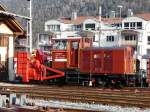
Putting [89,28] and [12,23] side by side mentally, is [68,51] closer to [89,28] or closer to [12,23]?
[12,23]

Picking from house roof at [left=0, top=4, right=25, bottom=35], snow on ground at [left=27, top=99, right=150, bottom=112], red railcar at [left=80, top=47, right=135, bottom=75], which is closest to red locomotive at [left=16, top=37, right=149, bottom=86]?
red railcar at [left=80, top=47, right=135, bottom=75]

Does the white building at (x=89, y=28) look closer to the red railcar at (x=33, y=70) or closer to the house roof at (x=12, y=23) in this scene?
the house roof at (x=12, y=23)

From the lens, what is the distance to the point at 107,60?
83.4 ft

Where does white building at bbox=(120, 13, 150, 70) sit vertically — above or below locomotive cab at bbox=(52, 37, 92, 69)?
above

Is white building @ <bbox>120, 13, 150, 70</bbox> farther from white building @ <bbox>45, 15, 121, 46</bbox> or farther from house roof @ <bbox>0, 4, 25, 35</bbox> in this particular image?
house roof @ <bbox>0, 4, 25, 35</bbox>

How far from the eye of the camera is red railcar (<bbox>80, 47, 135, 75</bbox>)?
82.1ft

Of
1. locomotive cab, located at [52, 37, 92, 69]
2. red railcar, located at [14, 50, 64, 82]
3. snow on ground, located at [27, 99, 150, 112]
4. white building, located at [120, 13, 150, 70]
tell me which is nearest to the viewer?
snow on ground, located at [27, 99, 150, 112]

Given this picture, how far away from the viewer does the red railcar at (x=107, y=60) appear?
82.1 ft

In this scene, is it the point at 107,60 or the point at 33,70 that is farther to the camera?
the point at 33,70

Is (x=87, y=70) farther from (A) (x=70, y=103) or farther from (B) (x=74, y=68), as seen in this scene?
(A) (x=70, y=103)

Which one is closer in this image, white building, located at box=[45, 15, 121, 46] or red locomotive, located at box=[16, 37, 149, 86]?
red locomotive, located at box=[16, 37, 149, 86]

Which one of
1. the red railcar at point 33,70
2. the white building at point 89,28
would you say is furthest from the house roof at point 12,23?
the white building at point 89,28

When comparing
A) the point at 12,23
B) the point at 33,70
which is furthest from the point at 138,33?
the point at 33,70

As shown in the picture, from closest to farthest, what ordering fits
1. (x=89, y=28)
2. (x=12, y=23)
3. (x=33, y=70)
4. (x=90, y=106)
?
(x=90, y=106) → (x=33, y=70) → (x=12, y=23) → (x=89, y=28)
